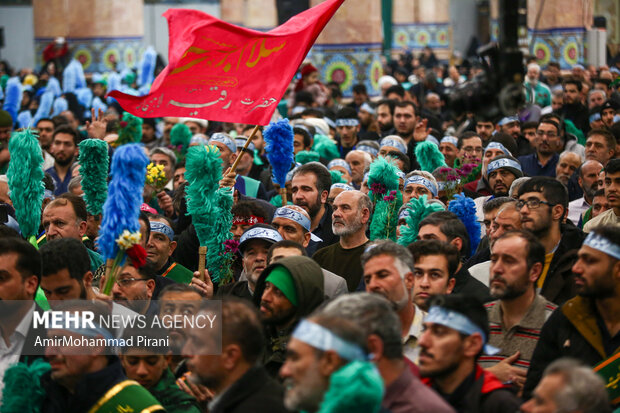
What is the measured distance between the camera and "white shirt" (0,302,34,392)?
5.22m

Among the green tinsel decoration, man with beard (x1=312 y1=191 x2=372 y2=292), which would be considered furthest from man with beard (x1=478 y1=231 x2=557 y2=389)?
the green tinsel decoration

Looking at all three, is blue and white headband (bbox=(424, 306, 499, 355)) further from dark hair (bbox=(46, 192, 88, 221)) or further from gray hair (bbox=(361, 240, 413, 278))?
dark hair (bbox=(46, 192, 88, 221))

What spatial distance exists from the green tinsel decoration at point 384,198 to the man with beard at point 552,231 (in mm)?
1081

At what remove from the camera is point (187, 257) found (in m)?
8.13

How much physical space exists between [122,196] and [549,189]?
Result: 3.26 meters

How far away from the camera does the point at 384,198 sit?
807cm

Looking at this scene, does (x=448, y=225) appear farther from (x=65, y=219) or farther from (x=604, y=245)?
(x=65, y=219)

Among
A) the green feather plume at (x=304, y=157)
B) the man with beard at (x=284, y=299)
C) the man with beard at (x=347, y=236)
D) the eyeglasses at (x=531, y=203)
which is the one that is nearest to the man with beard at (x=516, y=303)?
the man with beard at (x=284, y=299)

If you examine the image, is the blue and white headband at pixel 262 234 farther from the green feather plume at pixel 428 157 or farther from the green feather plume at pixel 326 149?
the green feather plume at pixel 326 149

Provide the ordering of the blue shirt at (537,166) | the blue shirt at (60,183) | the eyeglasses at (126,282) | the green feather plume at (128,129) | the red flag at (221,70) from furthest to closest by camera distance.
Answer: the green feather plume at (128,129) < the blue shirt at (537,166) < the blue shirt at (60,183) < the red flag at (221,70) < the eyeglasses at (126,282)

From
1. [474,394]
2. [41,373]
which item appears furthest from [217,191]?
[474,394]

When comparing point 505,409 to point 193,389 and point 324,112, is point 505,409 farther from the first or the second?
point 324,112

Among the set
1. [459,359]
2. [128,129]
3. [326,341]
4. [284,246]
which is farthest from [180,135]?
[326,341]

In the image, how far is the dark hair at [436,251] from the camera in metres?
6.03
